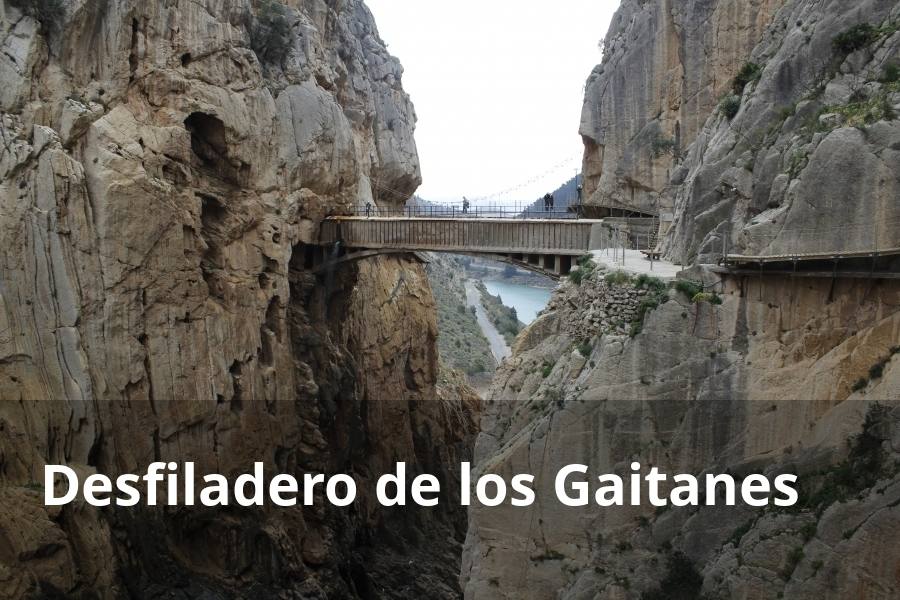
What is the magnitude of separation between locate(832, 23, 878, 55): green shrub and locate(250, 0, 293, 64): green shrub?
19.7 m

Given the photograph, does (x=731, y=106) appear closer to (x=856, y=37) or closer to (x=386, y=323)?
(x=856, y=37)

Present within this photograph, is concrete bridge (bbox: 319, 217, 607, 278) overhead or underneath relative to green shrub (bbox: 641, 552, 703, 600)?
overhead

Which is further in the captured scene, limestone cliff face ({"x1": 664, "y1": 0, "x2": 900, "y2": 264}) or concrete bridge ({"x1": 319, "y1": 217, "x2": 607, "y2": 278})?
concrete bridge ({"x1": 319, "y1": 217, "x2": 607, "y2": 278})

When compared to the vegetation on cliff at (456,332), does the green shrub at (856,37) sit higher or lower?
higher

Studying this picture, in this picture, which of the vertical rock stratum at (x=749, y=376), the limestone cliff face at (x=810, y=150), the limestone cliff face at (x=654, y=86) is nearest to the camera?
the vertical rock stratum at (x=749, y=376)

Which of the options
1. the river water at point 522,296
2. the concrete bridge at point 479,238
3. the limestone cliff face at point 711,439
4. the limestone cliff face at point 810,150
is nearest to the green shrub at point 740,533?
the limestone cliff face at point 711,439

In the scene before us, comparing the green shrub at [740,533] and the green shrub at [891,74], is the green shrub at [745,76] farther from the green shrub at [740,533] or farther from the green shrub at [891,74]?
the green shrub at [740,533]

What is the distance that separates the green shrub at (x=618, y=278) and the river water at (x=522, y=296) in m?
98.7

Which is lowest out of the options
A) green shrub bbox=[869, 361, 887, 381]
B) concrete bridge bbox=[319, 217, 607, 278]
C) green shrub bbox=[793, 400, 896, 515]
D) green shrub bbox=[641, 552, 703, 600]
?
green shrub bbox=[641, 552, 703, 600]

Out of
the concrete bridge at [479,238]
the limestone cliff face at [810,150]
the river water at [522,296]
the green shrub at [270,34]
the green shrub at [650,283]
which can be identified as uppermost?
the green shrub at [270,34]

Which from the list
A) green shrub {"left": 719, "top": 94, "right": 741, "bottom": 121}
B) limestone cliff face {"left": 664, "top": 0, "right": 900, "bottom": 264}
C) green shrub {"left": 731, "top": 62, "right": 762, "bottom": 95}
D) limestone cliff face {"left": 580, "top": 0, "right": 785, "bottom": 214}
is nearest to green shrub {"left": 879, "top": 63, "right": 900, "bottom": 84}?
limestone cliff face {"left": 664, "top": 0, "right": 900, "bottom": 264}

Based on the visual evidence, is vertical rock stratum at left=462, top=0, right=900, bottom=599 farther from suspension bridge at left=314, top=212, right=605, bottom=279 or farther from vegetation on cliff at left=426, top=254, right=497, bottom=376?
vegetation on cliff at left=426, top=254, right=497, bottom=376

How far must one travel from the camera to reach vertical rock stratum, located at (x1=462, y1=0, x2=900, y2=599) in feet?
47.2

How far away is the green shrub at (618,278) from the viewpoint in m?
17.9
